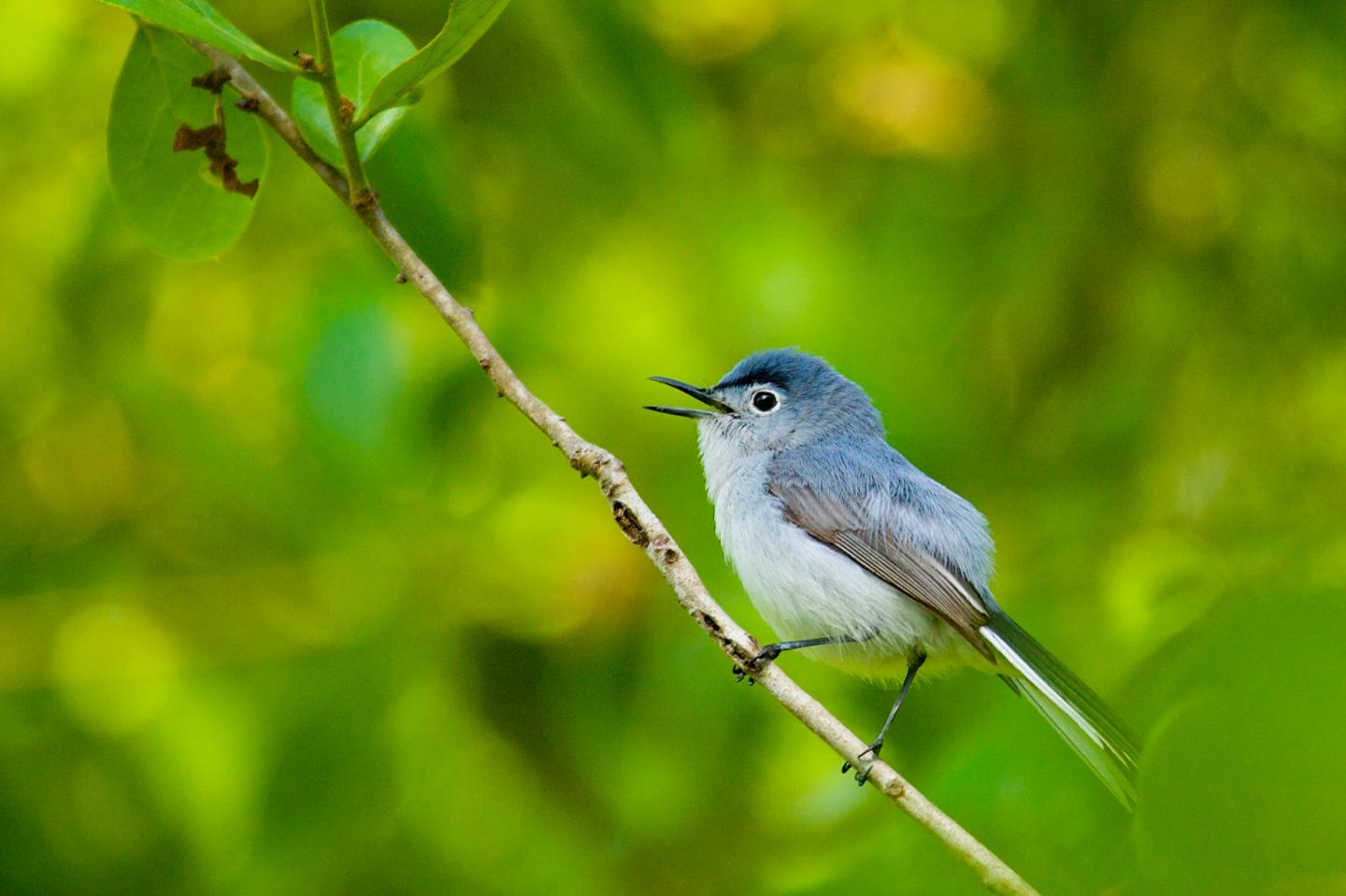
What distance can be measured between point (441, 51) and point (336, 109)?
0.70 feet

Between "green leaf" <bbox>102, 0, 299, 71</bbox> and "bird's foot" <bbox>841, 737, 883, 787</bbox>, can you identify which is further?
"bird's foot" <bbox>841, 737, 883, 787</bbox>

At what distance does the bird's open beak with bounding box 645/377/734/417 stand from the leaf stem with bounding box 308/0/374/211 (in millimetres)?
941

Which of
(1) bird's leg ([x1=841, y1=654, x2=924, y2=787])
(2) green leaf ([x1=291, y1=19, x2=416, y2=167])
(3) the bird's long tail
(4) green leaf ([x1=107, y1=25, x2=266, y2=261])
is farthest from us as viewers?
(1) bird's leg ([x1=841, y1=654, x2=924, y2=787])

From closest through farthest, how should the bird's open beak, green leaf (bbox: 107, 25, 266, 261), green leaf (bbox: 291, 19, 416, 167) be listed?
green leaf (bbox: 291, 19, 416, 167) < green leaf (bbox: 107, 25, 266, 261) < the bird's open beak

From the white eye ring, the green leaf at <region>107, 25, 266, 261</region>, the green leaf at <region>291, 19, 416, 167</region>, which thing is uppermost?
the green leaf at <region>107, 25, 266, 261</region>

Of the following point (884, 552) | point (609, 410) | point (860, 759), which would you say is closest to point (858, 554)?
point (884, 552)

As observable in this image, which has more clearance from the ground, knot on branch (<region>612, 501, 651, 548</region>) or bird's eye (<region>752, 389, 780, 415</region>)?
bird's eye (<region>752, 389, 780, 415</region>)

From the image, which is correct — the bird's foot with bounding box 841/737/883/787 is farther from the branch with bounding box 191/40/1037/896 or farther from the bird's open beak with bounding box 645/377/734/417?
the bird's open beak with bounding box 645/377/734/417

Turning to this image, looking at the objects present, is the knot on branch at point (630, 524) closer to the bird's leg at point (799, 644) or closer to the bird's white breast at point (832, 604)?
the bird's leg at point (799, 644)

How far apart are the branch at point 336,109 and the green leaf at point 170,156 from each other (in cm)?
28

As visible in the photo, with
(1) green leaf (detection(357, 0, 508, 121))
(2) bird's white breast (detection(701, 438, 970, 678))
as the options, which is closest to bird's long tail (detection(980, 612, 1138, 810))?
(2) bird's white breast (detection(701, 438, 970, 678))

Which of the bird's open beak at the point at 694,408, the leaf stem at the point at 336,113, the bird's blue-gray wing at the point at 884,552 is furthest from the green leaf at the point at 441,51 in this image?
the bird's blue-gray wing at the point at 884,552

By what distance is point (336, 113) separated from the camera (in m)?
1.43

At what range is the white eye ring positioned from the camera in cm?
284
